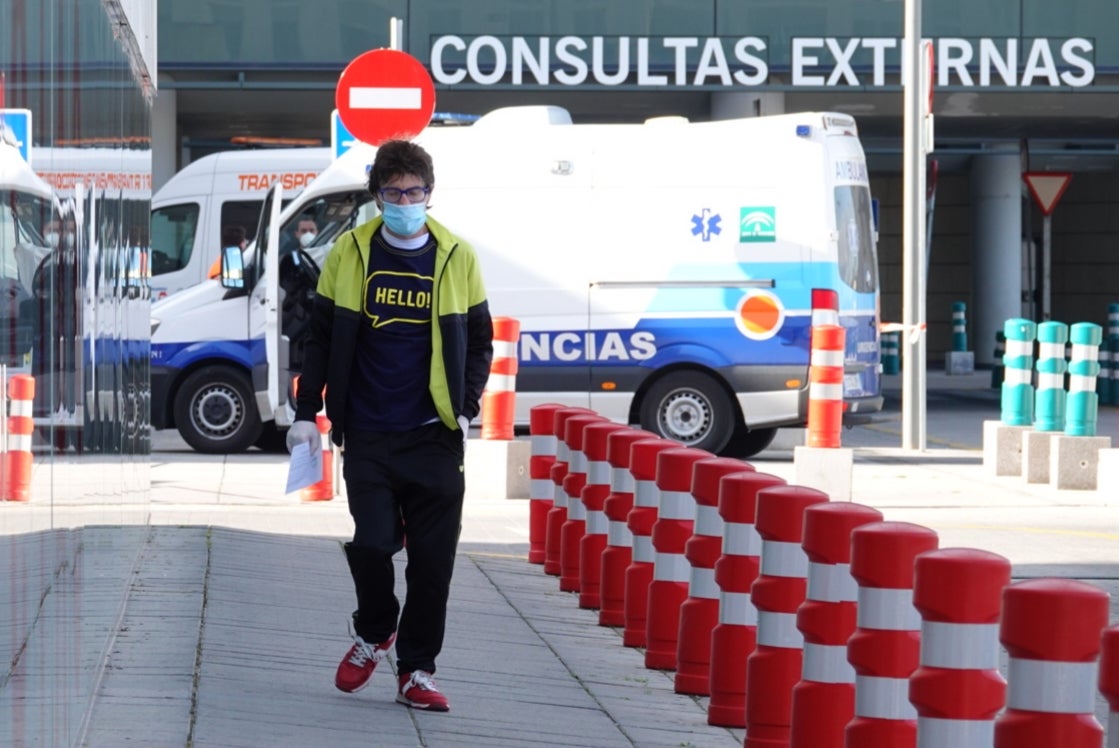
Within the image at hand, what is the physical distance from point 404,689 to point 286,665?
0.64 m

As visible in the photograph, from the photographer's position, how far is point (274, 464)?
16.1 m

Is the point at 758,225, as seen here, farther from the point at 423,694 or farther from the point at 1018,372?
the point at 423,694

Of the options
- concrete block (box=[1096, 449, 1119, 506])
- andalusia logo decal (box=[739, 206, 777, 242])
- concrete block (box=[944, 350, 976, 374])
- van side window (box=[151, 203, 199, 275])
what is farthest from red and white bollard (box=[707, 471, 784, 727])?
concrete block (box=[944, 350, 976, 374])

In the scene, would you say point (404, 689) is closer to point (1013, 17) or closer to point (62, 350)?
point (62, 350)

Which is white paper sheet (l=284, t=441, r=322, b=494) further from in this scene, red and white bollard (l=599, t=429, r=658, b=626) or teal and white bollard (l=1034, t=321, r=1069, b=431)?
teal and white bollard (l=1034, t=321, r=1069, b=431)

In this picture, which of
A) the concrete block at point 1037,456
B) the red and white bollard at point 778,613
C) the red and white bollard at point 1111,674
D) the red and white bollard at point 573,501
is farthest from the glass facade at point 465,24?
the red and white bollard at point 1111,674

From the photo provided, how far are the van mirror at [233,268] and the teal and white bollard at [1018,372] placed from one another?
5992mm

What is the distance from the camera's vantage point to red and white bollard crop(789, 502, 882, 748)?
207 inches

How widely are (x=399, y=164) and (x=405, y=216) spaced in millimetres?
179

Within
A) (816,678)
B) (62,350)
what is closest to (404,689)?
(816,678)

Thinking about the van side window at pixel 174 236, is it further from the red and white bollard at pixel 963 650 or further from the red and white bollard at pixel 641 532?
the red and white bollard at pixel 963 650

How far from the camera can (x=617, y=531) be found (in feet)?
27.0

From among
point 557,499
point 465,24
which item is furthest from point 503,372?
point 465,24

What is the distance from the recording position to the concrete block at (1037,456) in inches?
583
